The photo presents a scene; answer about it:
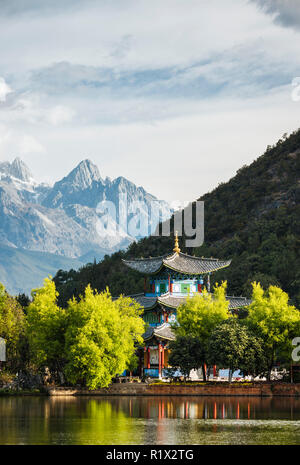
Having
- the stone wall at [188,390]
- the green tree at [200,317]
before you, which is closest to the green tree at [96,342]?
the stone wall at [188,390]

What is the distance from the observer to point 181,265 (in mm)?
73562

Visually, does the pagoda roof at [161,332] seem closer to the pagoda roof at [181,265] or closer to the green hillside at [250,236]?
the pagoda roof at [181,265]

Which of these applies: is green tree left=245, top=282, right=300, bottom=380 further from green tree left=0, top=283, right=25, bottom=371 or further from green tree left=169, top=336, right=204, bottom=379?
green tree left=0, top=283, right=25, bottom=371

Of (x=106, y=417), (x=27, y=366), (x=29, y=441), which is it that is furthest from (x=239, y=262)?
(x=29, y=441)

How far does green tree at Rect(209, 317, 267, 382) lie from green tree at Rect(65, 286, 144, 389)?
7060mm

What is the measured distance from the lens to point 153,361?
69000 mm

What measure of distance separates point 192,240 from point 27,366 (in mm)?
56587

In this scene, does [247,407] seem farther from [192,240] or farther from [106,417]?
[192,240]

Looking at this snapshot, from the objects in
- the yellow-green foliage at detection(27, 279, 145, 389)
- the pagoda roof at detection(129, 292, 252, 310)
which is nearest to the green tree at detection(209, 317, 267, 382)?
the yellow-green foliage at detection(27, 279, 145, 389)

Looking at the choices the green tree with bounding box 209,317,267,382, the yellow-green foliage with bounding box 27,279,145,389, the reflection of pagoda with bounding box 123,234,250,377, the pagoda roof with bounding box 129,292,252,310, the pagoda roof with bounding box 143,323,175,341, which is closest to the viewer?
the green tree with bounding box 209,317,267,382

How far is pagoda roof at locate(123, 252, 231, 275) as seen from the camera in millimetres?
72500

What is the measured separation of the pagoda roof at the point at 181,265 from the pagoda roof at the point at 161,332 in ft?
18.0

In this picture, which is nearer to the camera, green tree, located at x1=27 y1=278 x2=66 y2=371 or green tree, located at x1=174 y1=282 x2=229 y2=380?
green tree, located at x1=174 y1=282 x2=229 y2=380

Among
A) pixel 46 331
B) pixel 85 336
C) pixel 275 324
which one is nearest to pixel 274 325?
pixel 275 324
